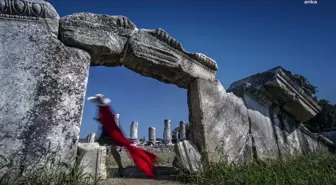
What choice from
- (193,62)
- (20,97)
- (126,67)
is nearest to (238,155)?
(193,62)

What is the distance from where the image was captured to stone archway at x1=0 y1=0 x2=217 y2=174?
201cm

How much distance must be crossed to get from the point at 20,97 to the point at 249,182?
2.43 m

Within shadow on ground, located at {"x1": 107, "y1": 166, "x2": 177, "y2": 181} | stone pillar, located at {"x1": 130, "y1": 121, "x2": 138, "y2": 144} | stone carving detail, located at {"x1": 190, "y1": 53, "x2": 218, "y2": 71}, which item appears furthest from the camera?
stone pillar, located at {"x1": 130, "y1": 121, "x2": 138, "y2": 144}

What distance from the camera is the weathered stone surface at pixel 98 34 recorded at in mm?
2561

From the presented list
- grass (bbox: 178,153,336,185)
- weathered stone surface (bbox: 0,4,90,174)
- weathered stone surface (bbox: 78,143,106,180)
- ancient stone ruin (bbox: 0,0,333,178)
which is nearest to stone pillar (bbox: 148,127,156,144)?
ancient stone ruin (bbox: 0,0,333,178)

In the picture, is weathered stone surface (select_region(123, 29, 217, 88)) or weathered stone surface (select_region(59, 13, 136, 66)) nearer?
weathered stone surface (select_region(59, 13, 136, 66))

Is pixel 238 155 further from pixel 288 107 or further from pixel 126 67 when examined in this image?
pixel 126 67

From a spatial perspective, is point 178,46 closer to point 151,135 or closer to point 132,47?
point 132,47

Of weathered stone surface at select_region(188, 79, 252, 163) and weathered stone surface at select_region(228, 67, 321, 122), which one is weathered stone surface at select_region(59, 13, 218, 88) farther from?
weathered stone surface at select_region(228, 67, 321, 122)

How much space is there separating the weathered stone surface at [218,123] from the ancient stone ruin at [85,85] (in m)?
0.02

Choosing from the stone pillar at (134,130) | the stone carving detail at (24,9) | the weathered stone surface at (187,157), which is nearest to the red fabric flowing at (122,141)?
the weathered stone surface at (187,157)

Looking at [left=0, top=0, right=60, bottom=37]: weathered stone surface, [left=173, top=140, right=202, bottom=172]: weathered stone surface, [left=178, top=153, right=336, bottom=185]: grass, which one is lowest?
[left=178, top=153, right=336, bottom=185]: grass

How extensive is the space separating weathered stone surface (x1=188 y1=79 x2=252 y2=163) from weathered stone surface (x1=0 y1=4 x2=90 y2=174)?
172 centimetres

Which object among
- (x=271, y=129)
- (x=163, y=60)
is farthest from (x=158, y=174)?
(x=271, y=129)
